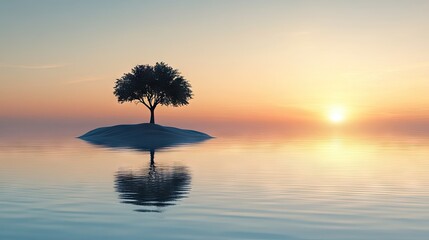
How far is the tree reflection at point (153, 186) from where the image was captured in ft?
66.3

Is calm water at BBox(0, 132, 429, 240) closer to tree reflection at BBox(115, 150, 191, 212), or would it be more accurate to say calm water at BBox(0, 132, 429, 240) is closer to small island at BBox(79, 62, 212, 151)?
tree reflection at BBox(115, 150, 191, 212)

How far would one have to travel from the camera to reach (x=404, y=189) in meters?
24.4

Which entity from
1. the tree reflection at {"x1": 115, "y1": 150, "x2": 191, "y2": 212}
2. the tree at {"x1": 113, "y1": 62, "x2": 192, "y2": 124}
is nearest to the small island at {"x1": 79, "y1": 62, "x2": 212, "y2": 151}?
the tree at {"x1": 113, "y1": 62, "x2": 192, "y2": 124}

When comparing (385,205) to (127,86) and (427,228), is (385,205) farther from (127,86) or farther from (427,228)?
(127,86)

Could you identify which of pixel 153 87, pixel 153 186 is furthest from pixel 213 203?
pixel 153 87

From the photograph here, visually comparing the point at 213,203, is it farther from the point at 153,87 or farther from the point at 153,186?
the point at 153,87

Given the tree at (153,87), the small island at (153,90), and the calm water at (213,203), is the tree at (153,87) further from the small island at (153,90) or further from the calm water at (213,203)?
the calm water at (213,203)

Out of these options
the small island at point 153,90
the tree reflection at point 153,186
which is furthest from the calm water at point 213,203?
the small island at point 153,90

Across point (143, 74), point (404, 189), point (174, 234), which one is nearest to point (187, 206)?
point (174, 234)

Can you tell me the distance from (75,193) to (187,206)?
6.90m

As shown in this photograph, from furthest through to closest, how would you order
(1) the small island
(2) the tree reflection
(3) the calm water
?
(1) the small island
(2) the tree reflection
(3) the calm water

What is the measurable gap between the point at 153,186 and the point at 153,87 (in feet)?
272

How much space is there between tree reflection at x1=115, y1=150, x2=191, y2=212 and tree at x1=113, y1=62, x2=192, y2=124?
7289 cm

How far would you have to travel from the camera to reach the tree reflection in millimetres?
20219
